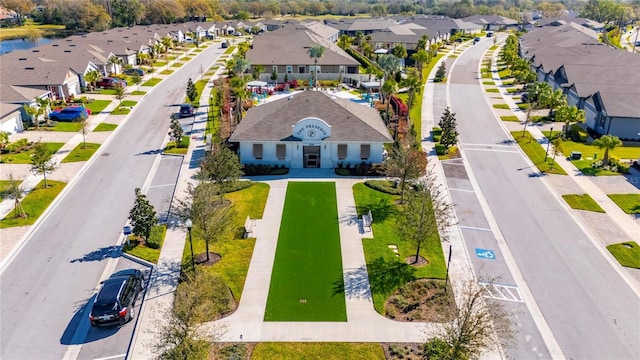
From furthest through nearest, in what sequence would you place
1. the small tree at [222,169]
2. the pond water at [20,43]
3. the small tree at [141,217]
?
the pond water at [20,43] → the small tree at [222,169] → the small tree at [141,217]

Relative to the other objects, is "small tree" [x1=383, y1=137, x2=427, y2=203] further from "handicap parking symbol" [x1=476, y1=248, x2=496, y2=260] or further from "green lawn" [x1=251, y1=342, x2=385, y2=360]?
"green lawn" [x1=251, y1=342, x2=385, y2=360]

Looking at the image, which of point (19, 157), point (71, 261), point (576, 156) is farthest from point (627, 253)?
point (19, 157)

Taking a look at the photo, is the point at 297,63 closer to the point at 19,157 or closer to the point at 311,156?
the point at 311,156

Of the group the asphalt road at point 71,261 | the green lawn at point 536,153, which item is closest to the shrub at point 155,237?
the asphalt road at point 71,261

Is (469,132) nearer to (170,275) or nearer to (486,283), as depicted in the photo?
(486,283)

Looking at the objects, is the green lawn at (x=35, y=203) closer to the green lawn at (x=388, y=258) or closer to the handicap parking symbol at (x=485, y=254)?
the green lawn at (x=388, y=258)

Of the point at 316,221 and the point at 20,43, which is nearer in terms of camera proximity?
the point at 316,221
